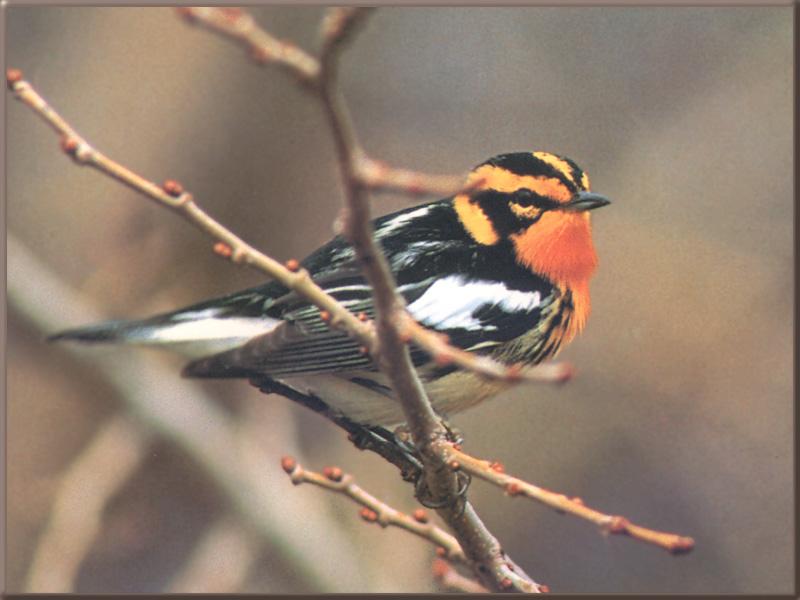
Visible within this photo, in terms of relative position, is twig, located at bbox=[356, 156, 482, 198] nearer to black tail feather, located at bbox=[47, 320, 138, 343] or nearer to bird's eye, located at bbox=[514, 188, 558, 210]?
bird's eye, located at bbox=[514, 188, 558, 210]

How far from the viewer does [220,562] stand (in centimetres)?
291

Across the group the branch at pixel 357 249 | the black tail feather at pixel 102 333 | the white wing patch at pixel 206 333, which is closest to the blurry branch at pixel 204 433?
the black tail feather at pixel 102 333

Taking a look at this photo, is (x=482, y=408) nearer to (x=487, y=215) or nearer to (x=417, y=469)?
(x=487, y=215)

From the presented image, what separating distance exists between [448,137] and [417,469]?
5.25 feet

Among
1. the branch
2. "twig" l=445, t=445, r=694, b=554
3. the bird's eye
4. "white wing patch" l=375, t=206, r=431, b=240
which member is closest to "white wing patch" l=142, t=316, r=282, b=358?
"white wing patch" l=375, t=206, r=431, b=240

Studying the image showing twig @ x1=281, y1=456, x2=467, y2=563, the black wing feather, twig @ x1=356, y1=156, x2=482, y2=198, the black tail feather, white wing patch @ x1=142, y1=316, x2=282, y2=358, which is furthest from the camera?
the black tail feather

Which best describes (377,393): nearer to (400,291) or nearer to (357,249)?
(400,291)

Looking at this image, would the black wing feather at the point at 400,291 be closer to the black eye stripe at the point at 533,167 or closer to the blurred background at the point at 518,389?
the black eye stripe at the point at 533,167

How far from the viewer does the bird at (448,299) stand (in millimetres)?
2279

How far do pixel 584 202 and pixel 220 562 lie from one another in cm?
144

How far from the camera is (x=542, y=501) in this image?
1305 mm

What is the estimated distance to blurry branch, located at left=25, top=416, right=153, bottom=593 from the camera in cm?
256

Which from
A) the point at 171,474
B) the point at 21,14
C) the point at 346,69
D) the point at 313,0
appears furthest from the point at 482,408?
the point at 21,14

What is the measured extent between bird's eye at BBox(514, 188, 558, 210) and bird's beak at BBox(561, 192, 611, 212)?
0.04 metres
